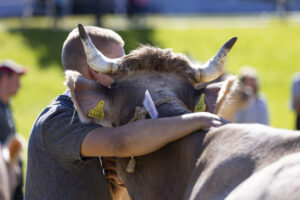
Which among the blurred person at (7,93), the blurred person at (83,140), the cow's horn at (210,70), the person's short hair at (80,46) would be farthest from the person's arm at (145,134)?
the blurred person at (7,93)

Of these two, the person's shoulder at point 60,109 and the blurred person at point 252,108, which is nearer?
the person's shoulder at point 60,109

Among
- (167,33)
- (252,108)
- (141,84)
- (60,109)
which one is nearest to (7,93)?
(252,108)

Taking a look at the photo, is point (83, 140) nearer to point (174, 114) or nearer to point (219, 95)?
point (174, 114)

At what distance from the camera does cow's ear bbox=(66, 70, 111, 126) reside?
4.02 meters

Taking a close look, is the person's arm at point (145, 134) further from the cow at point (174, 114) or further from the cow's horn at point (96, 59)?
the cow's horn at point (96, 59)

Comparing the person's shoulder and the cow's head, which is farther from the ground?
the cow's head

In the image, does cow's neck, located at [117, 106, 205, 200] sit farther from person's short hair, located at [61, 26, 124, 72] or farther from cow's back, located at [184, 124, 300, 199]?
Answer: person's short hair, located at [61, 26, 124, 72]

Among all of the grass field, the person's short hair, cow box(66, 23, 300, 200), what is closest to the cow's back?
cow box(66, 23, 300, 200)

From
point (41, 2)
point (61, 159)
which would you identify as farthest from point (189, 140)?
point (41, 2)

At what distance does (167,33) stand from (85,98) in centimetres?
2492

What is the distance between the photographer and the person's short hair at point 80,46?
14.4ft

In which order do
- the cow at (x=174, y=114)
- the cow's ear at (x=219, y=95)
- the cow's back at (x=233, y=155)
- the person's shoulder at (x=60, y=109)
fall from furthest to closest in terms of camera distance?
1. the cow's ear at (x=219, y=95)
2. the person's shoulder at (x=60, y=109)
3. the cow at (x=174, y=114)
4. the cow's back at (x=233, y=155)

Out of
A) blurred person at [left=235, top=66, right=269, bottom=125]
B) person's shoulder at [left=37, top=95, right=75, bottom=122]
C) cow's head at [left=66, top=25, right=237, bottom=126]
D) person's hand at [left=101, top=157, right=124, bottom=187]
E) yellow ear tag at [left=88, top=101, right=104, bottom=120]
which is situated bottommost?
blurred person at [left=235, top=66, right=269, bottom=125]

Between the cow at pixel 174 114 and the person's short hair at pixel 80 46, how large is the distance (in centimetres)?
27
